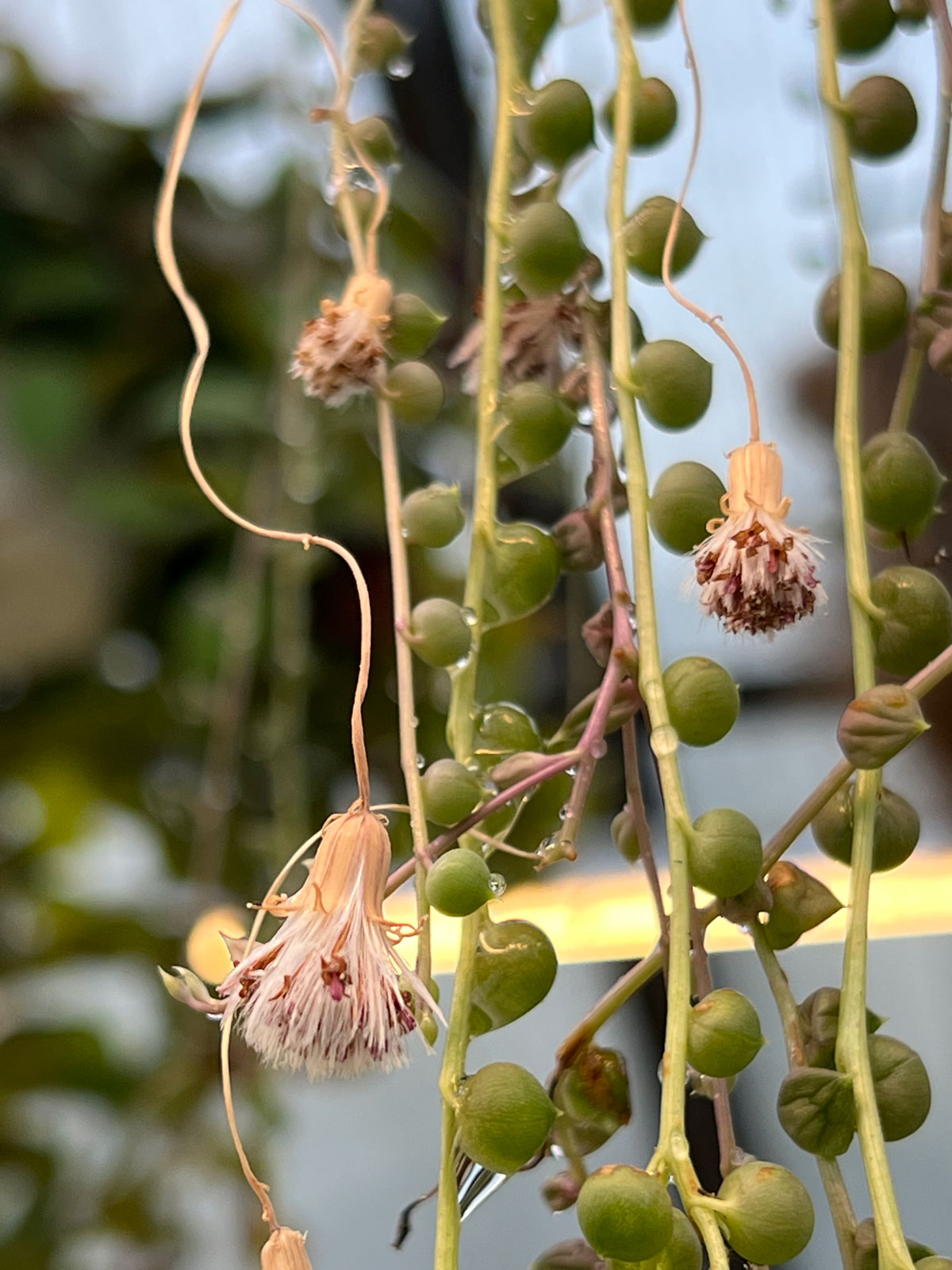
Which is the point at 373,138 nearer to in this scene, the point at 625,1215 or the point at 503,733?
the point at 503,733

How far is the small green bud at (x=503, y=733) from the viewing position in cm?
26

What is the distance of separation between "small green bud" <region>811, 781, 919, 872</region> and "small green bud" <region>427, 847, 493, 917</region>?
0.28 ft

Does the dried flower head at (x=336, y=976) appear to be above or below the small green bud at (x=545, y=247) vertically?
below

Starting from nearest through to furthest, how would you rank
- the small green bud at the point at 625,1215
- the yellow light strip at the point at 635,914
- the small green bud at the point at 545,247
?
the small green bud at the point at 625,1215
the small green bud at the point at 545,247
the yellow light strip at the point at 635,914

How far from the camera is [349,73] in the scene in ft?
1.19

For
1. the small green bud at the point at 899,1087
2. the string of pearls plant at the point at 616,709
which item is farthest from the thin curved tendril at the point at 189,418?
the small green bud at the point at 899,1087

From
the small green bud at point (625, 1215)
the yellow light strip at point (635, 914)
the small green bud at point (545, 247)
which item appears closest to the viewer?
the small green bud at point (625, 1215)

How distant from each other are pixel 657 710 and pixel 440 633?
0.18ft

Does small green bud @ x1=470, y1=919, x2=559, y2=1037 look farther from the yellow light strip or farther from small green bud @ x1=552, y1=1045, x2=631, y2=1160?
the yellow light strip

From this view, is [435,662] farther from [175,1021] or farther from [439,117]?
[439,117]

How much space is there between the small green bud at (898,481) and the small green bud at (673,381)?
0.04 meters

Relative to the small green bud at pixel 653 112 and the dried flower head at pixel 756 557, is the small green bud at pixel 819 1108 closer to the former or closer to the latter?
the dried flower head at pixel 756 557

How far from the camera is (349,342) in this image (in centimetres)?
30

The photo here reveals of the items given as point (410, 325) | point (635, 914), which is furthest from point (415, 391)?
point (635, 914)
